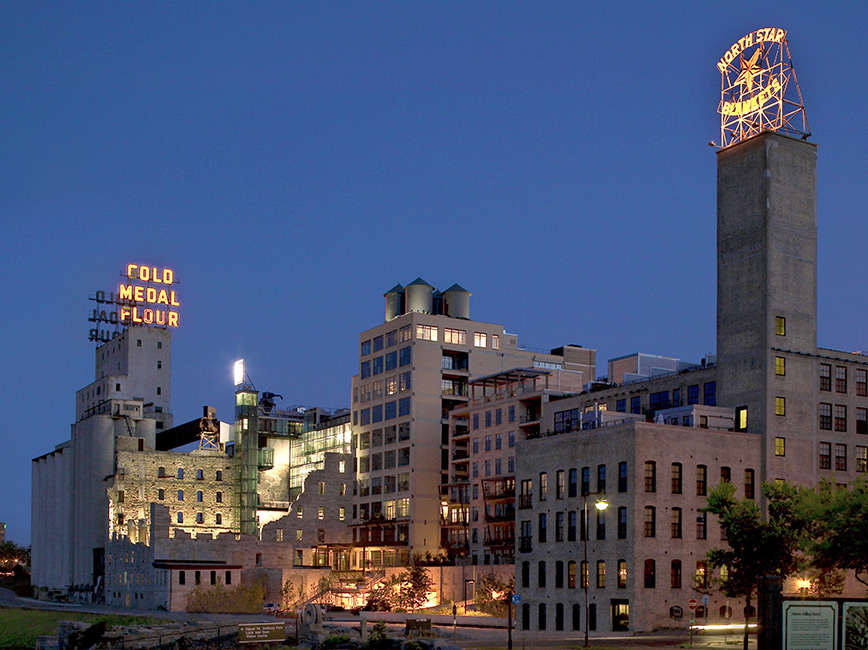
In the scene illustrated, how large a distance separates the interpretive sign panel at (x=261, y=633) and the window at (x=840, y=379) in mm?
50803

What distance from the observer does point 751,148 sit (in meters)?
94.9

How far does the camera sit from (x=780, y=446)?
3647 inches

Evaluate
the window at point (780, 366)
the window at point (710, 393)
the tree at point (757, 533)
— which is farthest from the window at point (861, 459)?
the tree at point (757, 533)

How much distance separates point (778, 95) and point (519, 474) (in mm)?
37160

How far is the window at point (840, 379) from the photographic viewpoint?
96.8 metres

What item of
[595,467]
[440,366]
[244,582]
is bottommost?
[244,582]

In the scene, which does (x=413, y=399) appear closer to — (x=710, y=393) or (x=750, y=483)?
(x=710, y=393)

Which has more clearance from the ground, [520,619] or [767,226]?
[767,226]

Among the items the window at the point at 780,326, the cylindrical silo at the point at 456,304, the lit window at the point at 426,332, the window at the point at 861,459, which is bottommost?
the window at the point at 861,459

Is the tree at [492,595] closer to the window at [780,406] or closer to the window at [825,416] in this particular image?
the window at [780,406]

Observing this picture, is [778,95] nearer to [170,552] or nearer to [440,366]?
[440,366]

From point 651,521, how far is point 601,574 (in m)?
5.50

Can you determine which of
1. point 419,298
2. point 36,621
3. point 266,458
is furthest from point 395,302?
point 36,621

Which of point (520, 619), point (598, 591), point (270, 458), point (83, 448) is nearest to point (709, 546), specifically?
point (598, 591)
